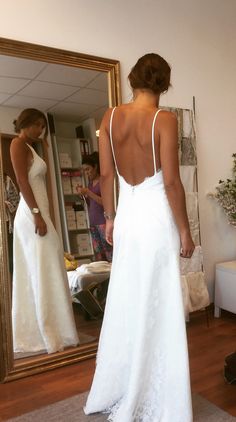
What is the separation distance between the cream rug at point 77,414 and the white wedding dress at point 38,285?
523 mm

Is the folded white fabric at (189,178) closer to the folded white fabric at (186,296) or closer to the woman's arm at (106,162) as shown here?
the folded white fabric at (186,296)

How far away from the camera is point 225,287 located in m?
2.98

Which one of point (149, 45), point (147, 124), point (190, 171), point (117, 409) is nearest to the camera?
point (147, 124)

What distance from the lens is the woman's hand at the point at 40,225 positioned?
91.7 inches

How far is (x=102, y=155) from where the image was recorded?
1.70 metres

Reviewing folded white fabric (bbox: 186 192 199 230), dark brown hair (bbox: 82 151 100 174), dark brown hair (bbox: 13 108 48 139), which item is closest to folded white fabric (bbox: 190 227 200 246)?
folded white fabric (bbox: 186 192 199 230)

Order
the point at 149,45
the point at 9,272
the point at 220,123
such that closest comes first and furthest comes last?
1. the point at 9,272
2. the point at 149,45
3. the point at 220,123

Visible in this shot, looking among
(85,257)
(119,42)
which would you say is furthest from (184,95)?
(85,257)

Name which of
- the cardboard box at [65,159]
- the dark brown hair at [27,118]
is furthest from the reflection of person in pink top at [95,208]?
the dark brown hair at [27,118]

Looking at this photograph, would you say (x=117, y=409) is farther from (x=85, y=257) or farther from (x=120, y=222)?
(x=85, y=257)

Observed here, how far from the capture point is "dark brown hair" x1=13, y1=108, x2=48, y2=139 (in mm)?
2256

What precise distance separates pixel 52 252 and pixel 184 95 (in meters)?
1.56

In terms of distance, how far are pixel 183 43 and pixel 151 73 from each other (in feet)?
5.14

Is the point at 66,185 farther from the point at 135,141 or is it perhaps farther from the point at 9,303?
the point at 135,141
